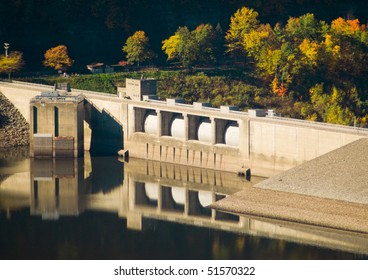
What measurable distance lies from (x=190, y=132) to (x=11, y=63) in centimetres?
3336

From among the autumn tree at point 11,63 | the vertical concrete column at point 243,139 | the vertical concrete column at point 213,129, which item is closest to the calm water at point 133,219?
the vertical concrete column at point 243,139

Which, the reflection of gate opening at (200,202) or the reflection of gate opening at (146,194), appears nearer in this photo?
the reflection of gate opening at (200,202)

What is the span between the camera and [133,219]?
150000 millimetres

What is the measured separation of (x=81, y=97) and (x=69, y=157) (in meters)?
8.25

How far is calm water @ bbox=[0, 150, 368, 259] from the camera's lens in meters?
136

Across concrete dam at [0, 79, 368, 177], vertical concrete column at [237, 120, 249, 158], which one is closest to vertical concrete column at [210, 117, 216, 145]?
concrete dam at [0, 79, 368, 177]

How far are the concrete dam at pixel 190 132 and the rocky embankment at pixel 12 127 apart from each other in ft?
2.87

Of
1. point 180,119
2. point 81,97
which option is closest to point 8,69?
point 81,97

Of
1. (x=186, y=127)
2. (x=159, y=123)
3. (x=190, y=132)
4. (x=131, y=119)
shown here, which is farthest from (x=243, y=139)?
(x=131, y=119)

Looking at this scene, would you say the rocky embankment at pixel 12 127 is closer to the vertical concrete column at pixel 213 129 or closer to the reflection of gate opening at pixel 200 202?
the vertical concrete column at pixel 213 129

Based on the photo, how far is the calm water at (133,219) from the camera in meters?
136

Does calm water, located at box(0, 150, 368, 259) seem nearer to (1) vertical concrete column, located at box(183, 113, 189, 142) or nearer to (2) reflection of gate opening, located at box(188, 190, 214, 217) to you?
(2) reflection of gate opening, located at box(188, 190, 214, 217)

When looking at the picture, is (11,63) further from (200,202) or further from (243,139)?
(200,202)

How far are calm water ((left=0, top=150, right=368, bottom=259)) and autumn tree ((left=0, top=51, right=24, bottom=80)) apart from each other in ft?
64.1
